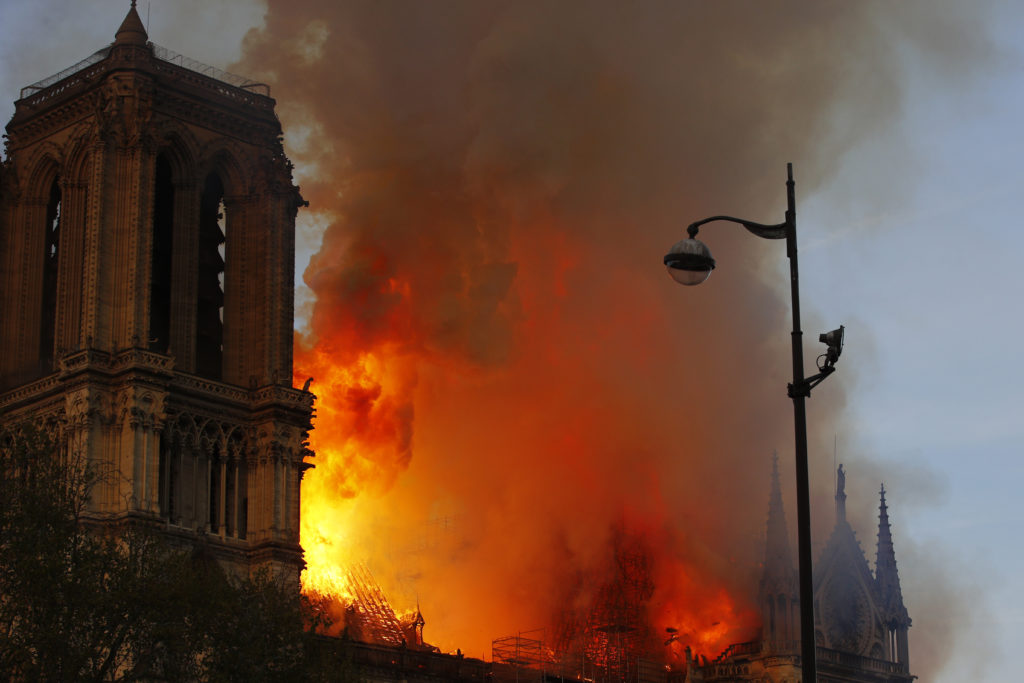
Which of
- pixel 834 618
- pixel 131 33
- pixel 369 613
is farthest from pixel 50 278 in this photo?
pixel 834 618

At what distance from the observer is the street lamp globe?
55000 mm

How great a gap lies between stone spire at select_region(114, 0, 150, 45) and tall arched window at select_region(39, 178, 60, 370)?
9341 millimetres

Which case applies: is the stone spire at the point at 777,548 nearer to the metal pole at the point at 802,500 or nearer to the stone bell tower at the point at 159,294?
the stone bell tower at the point at 159,294

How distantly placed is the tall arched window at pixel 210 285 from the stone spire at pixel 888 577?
1717 inches

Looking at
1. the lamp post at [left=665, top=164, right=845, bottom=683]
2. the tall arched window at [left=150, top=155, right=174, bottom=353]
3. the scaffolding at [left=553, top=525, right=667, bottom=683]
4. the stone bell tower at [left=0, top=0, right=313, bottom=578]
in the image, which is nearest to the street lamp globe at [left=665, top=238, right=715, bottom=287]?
the lamp post at [left=665, top=164, right=845, bottom=683]

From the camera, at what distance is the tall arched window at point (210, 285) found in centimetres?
12419

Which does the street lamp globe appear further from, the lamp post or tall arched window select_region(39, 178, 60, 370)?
tall arched window select_region(39, 178, 60, 370)

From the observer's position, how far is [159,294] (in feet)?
399

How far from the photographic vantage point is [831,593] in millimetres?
135875

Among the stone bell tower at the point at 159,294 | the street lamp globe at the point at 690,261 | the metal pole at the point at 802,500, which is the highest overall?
the stone bell tower at the point at 159,294

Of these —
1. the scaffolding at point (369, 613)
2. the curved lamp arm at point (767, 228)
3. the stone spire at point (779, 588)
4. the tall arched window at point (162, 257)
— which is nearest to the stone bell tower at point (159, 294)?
the tall arched window at point (162, 257)

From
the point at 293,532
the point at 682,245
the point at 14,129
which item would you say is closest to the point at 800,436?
the point at 682,245

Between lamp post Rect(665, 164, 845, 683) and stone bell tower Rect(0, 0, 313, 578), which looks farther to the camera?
stone bell tower Rect(0, 0, 313, 578)

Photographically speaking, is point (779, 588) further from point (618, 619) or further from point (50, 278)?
point (50, 278)
